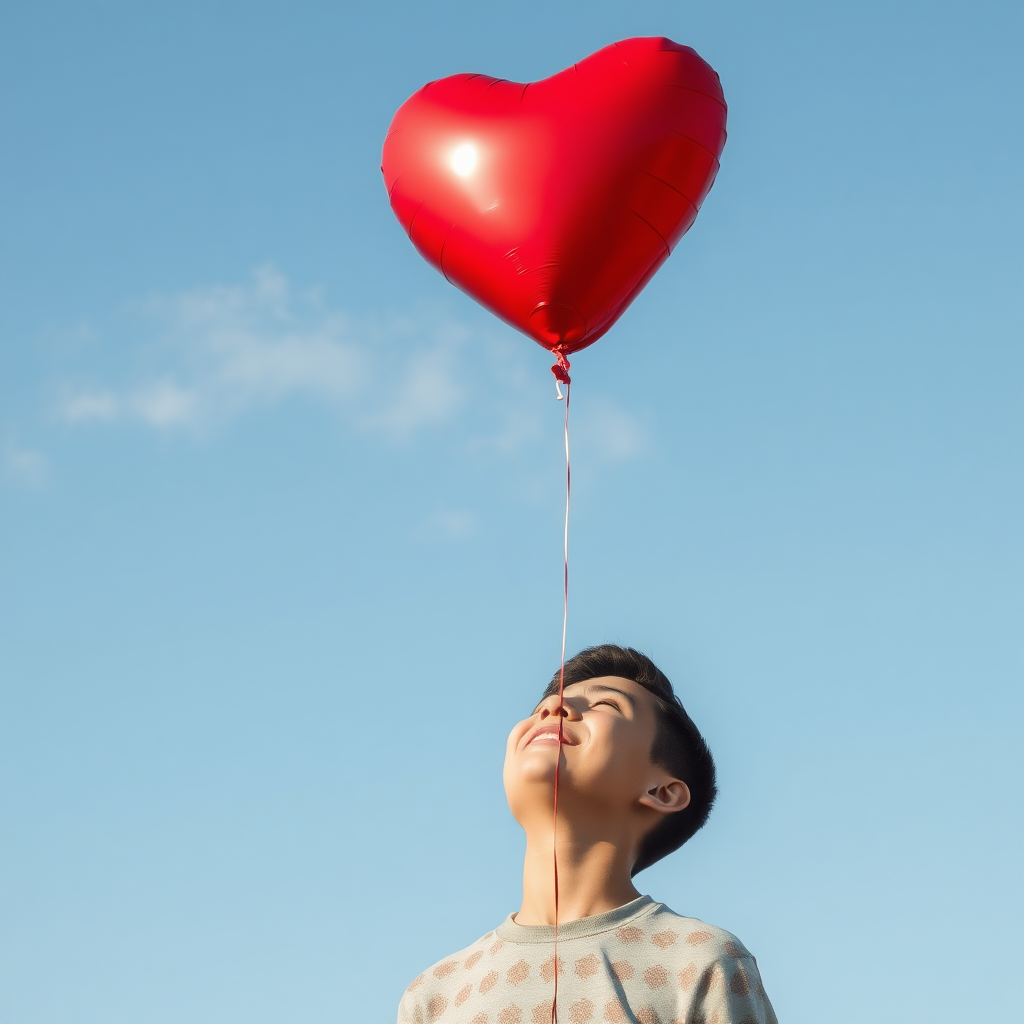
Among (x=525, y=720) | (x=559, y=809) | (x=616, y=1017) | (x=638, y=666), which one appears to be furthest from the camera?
(x=638, y=666)

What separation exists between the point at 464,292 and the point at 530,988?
8.30 ft

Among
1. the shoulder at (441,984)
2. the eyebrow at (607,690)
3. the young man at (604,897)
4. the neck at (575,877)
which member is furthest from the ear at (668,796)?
the shoulder at (441,984)

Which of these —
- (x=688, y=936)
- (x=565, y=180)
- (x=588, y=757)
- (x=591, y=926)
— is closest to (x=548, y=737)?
(x=588, y=757)

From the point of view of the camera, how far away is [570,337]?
466 centimetres

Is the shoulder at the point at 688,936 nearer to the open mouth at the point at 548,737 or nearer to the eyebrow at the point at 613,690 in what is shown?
the open mouth at the point at 548,737

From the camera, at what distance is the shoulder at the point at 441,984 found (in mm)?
3787

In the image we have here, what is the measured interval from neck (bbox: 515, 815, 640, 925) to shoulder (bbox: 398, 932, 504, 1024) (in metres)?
0.14

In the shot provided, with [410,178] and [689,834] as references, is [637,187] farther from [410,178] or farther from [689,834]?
[689,834]

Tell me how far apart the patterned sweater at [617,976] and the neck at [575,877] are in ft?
0.22

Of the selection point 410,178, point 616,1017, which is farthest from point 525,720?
point 410,178

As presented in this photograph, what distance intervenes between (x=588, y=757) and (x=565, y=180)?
1955 mm

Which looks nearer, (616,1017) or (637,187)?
(616,1017)

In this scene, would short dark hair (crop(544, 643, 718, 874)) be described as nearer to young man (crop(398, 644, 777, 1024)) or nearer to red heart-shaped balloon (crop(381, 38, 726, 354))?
young man (crop(398, 644, 777, 1024))

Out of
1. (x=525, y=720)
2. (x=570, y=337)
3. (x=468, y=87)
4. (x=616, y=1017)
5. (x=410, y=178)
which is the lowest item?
(x=616, y=1017)
